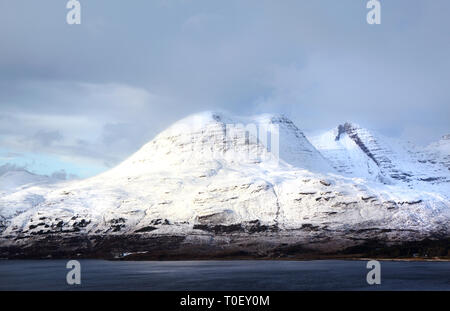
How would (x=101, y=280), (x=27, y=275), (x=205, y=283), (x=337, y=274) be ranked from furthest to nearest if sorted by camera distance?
(x=27, y=275), (x=337, y=274), (x=101, y=280), (x=205, y=283)

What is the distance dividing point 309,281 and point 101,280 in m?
61.4

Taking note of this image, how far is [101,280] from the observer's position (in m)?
172
